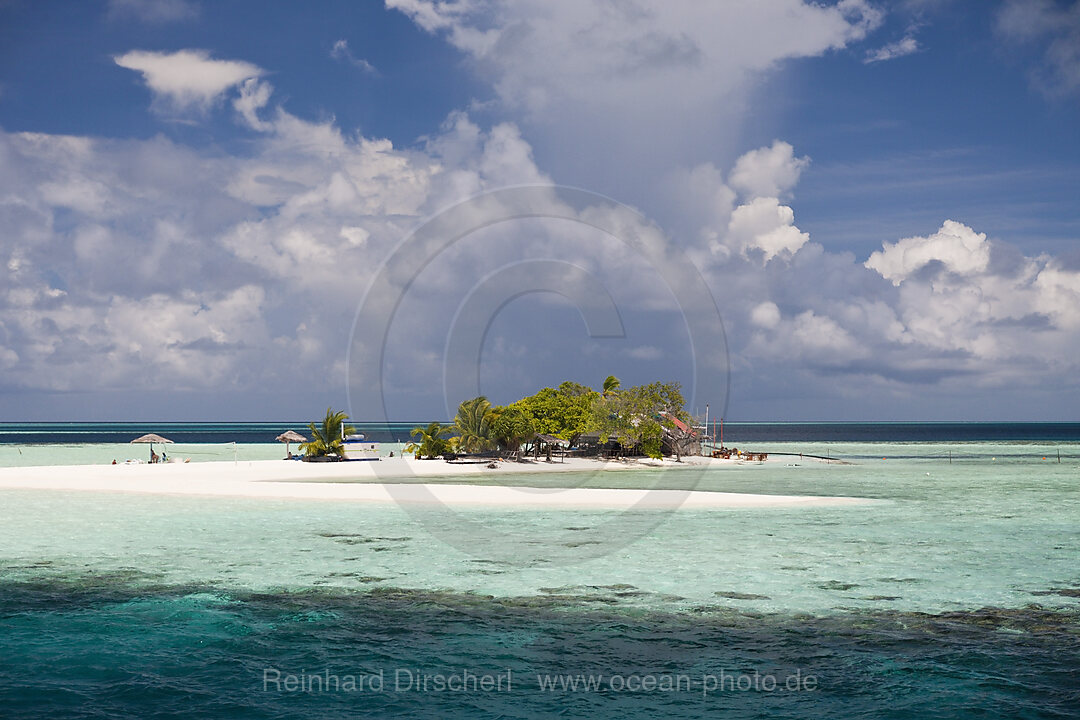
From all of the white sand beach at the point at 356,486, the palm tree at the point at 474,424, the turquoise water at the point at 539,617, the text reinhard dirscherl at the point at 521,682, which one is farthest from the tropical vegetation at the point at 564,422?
the text reinhard dirscherl at the point at 521,682

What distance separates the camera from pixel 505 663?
12.7 m

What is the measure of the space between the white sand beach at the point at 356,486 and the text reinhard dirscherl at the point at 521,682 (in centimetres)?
2099

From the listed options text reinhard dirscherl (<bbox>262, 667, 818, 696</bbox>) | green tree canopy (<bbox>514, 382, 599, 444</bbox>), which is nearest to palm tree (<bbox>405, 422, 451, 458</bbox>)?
green tree canopy (<bbox>514, 382, 599, 444</bbox>)

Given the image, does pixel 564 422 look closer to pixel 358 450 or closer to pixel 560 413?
pixel 560 413

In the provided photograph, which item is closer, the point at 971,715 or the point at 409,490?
the point at 971,715

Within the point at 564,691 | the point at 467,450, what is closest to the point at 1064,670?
the point at 564,691

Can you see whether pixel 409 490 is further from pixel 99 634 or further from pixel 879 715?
pixel 879 715

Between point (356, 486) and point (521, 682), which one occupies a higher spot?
point (356, 486)

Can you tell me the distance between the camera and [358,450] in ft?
222

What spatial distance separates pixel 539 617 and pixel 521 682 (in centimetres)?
347

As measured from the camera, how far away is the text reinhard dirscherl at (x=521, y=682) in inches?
457

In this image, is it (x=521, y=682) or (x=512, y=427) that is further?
(x=512, y=427)

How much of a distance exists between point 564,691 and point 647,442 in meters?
53.9

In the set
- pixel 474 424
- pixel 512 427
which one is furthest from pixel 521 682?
pixel 512 427
